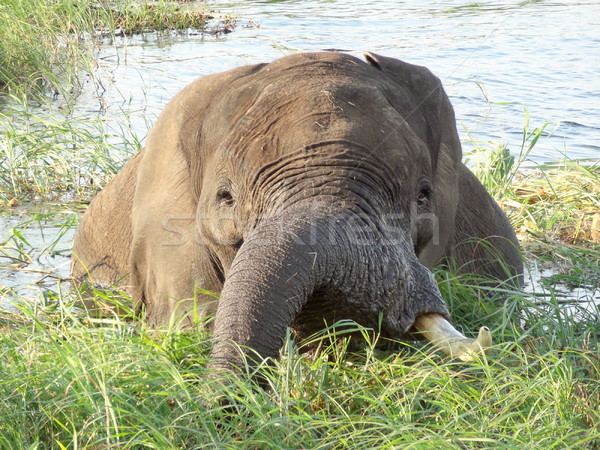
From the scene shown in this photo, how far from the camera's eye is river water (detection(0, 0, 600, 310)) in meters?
10.4

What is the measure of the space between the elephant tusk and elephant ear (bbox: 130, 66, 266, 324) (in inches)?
40.3

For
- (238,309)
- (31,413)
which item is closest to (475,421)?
(238,309)

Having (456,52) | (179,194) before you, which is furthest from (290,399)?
(456,52)

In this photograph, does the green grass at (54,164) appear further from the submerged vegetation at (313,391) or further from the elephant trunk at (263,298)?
the elephant trunk at (263,298)

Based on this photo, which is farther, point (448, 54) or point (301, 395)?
point (448, 54)

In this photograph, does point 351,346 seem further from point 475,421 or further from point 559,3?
point 559,3

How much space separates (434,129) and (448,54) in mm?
9657

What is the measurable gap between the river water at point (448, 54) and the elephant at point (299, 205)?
8.51ft

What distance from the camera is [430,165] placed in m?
4.17

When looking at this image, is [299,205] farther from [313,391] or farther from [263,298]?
[313,391]

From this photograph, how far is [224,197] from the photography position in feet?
13.1

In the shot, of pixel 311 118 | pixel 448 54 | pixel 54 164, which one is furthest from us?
pixel 448 54

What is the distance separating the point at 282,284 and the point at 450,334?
2.73ft

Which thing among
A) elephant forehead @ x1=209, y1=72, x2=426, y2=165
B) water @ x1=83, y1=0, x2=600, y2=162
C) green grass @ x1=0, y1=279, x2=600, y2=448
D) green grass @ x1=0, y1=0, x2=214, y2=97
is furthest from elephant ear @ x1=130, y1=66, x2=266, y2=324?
green grass @ x1=0, y1=0, x2=214, y2=97
